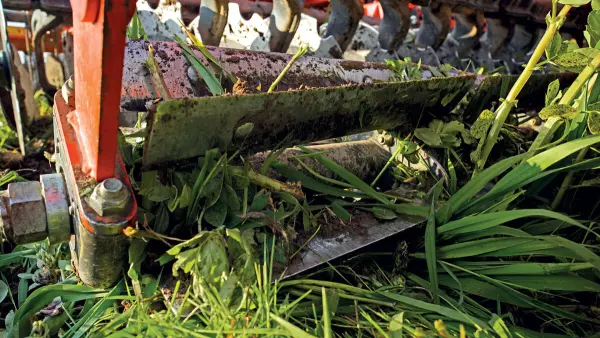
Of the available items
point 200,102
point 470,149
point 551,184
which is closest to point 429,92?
point 470,149

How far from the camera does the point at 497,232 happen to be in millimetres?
1213

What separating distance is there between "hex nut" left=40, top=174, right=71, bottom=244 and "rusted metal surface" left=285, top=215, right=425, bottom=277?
484mm

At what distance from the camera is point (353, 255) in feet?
4.01

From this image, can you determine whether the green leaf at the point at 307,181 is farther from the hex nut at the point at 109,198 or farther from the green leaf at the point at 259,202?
the hex nut at the point at 109,198

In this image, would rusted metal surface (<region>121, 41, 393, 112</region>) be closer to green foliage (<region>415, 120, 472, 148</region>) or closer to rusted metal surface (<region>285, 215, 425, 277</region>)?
green foliage (<region>415, 120, 472, 148</region>)

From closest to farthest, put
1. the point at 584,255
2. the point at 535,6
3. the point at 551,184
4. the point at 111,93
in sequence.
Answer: the point at 111,93 → the point at 584,255 → the point at 551,184 → the point at 535,6

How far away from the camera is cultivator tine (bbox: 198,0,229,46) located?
83.7 inches

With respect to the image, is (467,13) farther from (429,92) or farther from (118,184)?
(118,184)

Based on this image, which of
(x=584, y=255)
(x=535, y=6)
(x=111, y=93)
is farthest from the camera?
(x=535, y=6)

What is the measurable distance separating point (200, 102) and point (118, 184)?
0.72 ft

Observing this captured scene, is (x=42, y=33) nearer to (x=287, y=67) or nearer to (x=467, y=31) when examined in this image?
(x=287, y=67)

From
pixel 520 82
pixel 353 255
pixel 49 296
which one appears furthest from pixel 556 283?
pixel 49 296

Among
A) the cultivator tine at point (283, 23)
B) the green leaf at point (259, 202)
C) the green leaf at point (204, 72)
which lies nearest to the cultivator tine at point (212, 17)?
the cultivator tine at point (283, 23)

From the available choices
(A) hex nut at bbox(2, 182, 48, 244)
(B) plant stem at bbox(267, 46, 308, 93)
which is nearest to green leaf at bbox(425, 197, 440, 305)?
(B) plant stem at bbox(267, 46, 308, 93)
